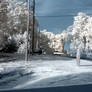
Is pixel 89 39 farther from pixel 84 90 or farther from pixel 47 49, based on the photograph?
pixel 84 90

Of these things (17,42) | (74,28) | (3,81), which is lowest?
(3,81)

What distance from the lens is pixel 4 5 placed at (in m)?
19.0

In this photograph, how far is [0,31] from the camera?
2172 cm

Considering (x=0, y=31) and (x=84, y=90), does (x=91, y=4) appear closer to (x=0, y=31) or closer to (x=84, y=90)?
(x=0, y=31)

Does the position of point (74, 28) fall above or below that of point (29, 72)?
above

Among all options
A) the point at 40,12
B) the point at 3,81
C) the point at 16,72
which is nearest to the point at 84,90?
the point at 3,81

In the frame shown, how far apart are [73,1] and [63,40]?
77.7 feet

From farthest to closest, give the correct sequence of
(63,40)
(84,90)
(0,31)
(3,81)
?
(63,40) → (0,31) → (3,81) → (84,90)

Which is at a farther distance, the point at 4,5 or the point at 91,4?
the point at 91,4

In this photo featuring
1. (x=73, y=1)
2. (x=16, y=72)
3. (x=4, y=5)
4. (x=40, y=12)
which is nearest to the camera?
(x=16, y=72)

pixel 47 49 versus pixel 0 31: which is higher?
pixel 0 31

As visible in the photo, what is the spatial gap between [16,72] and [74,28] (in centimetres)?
3438

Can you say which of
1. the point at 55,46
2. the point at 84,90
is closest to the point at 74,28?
the point at 55,46

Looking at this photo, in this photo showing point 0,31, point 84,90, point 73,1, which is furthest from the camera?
point 73,1
